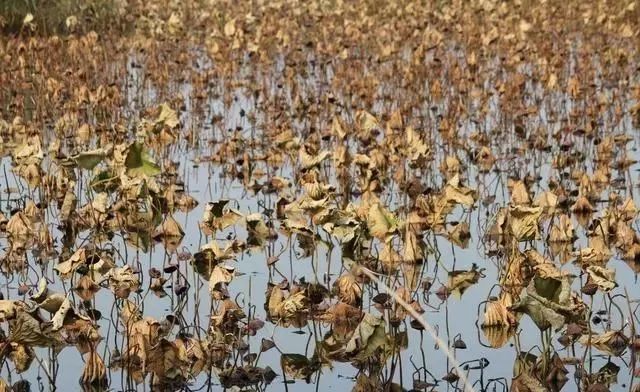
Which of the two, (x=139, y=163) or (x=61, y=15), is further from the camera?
(x=61, y=15)

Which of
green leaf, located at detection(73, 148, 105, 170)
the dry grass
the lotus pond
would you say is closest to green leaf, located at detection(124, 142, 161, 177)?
the lotus pond

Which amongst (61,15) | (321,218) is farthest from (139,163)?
(61,15)

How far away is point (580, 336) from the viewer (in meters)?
4.11

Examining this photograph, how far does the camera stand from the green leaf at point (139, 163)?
17.7 ft

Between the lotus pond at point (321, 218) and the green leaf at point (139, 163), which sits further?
the green leaf at point (139, 163)

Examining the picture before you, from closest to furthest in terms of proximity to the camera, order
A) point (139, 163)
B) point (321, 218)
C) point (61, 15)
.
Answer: point (321, 218) → point (139, 163) → point (61, 15)

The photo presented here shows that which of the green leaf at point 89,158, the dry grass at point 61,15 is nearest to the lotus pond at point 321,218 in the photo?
the green leaf at point 89,158

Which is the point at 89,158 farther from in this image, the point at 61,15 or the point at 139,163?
the point at 61,15

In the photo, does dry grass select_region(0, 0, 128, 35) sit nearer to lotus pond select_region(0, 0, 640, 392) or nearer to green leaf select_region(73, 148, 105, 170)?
lotus pond select_region(0, 0, 640, 392)

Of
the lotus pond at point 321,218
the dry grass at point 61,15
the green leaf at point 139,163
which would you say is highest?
the dry grass at point 61,15

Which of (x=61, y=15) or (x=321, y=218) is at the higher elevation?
(x=61, y=15)

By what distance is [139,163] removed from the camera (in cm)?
543

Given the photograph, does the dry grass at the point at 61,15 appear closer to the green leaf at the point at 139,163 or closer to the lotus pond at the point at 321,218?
the lotus pond at the point at 321,218

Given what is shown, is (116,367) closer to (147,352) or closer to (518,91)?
(147,352)
